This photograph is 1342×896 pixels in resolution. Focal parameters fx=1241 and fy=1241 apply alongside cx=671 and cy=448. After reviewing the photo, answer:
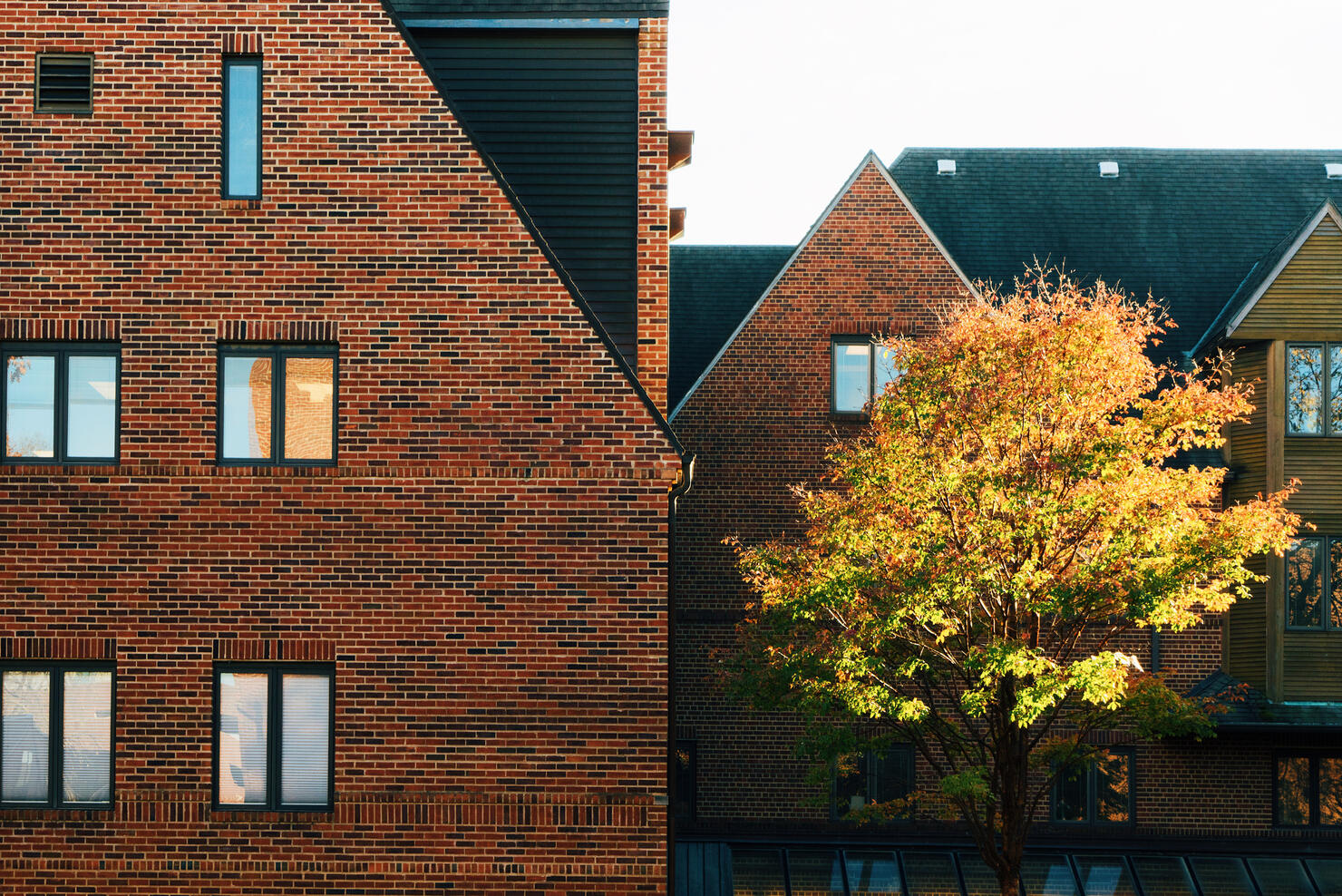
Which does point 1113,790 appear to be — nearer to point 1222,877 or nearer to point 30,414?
point 1222,877

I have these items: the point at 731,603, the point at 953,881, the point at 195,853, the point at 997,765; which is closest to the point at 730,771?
the point at 731,603

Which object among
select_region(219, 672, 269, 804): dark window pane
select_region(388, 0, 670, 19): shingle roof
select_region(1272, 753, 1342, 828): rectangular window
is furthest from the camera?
select_region(1272, 753, 1342, 828): rectangular window

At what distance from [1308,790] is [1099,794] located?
364 cm

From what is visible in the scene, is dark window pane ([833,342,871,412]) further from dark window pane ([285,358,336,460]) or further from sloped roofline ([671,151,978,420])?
dark window pane ([285,358,336,460])

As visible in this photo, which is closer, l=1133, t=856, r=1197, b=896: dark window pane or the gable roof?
l=1133, t=856, r=1197, b=896: dark window pane

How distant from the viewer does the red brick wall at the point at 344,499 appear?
1237 centimetres

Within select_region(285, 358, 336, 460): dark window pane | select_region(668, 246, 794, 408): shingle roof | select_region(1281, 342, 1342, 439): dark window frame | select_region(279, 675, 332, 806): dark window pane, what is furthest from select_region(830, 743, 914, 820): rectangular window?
select_region(285, 358, 336, 460): dark window pane

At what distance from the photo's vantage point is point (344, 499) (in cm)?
1262

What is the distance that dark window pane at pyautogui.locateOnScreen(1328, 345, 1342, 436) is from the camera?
A: 68.8 ft

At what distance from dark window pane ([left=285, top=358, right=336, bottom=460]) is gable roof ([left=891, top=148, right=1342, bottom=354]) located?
50.3ft

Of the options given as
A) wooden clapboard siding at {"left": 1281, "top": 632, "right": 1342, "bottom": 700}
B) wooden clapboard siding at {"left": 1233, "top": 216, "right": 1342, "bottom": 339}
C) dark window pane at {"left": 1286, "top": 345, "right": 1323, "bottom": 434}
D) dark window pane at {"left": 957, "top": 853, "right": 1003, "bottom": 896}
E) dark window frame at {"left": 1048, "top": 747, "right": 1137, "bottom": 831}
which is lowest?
dark window pane at {"left": 957, "top": 853, "right": 1003, "bottom": 896}

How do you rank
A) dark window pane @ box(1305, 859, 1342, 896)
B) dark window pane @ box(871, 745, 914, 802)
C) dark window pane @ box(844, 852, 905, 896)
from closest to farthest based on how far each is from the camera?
dark window pane @ box(844, 852, 905, 896), dark window pane @ box(1305, 859, 1342, 896), dark window pane @ box(871, 745, 914, 802)

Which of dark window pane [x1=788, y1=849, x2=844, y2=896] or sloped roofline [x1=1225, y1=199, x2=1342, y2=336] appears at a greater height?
sloped roofline [x1=1225, y1=199, x2=1342, y2=336]

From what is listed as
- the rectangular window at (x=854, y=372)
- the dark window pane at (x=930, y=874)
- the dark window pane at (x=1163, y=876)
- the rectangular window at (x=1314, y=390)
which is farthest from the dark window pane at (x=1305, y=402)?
the dark window pane at (x=930, y=874)
